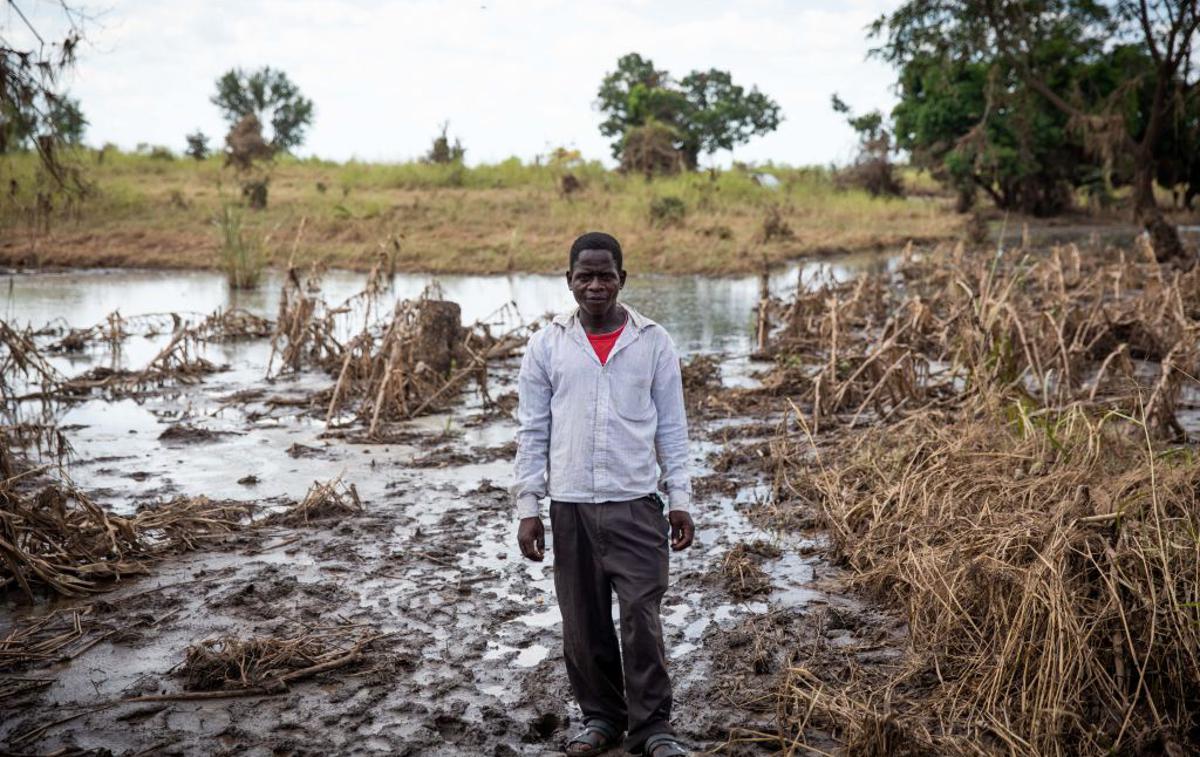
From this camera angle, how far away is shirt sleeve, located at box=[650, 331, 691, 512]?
3.33 meters

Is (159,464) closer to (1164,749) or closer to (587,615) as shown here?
(587,615)

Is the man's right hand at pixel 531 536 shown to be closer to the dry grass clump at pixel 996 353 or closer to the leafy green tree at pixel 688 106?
the dry grass clump at pixel 996 353

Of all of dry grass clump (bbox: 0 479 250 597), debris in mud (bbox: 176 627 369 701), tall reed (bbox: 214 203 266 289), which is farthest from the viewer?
tall reed (bbox: 214 203 266 289)

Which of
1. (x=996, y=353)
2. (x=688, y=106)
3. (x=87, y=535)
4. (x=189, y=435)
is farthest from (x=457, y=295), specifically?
(x=688, y=106)

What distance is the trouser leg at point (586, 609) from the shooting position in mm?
3256

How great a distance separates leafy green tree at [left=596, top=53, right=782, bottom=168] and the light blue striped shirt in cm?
4436

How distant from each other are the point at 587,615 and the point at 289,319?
7.89 meters

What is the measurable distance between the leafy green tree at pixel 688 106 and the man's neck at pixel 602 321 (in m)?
44.4

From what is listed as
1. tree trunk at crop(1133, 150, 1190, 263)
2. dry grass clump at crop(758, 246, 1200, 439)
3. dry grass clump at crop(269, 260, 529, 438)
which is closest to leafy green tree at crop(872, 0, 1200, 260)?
tree trunk at crop(1133, 150, 1190, 263)

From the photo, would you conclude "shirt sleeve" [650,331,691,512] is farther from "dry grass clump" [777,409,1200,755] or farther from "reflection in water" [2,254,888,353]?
"reflection in water" [2,254,888,353]

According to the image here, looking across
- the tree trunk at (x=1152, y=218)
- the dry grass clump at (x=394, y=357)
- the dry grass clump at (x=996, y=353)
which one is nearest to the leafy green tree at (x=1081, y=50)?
the tree trunk at (x=1152, y=218)

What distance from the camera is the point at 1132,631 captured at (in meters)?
3.34

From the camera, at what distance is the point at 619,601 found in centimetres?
322

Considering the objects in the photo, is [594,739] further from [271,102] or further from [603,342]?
[271,102]
